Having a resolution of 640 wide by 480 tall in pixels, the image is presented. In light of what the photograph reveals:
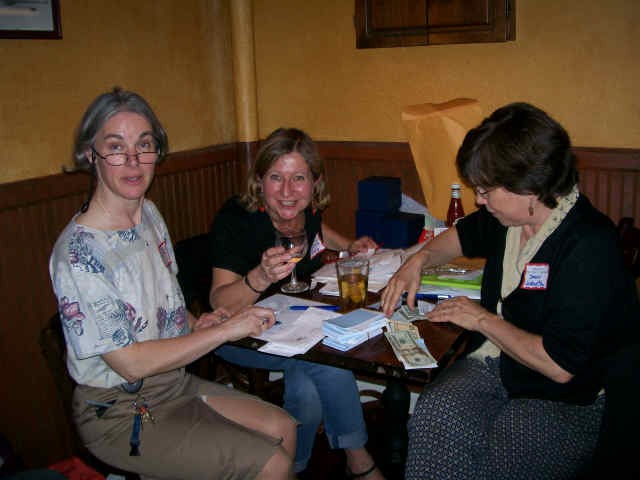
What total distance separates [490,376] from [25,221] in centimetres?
198

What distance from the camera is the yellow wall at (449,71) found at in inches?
108

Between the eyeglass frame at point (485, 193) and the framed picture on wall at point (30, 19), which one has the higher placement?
the framed picture on wall at point (30, 19)

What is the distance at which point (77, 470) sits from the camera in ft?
6.77

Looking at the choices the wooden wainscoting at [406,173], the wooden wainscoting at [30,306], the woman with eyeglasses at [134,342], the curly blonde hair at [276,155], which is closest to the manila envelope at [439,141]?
the wooden wainscoting at [406,173]

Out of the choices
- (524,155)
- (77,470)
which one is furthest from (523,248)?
(77,470)

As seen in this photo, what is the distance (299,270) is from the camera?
8.47ft

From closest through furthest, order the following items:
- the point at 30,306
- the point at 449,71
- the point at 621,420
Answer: the point at 621,420 → the point at 30,306 → the point at 449,71

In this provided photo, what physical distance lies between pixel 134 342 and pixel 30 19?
155 centimetres

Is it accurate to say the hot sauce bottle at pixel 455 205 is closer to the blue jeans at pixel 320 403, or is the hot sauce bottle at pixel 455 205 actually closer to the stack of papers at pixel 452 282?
the stack of papers at pixel 452 282

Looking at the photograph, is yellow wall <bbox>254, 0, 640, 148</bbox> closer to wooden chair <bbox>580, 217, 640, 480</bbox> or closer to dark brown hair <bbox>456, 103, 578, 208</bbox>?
dark brown hair <bbox>456, 103, 578, 208</bbox>

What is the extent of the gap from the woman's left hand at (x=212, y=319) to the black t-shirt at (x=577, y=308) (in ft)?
3.21

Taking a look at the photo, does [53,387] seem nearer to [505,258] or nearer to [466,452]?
[466,452]

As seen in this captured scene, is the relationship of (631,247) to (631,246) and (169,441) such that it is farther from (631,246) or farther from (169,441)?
(169,441)

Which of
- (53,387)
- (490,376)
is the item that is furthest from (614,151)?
(53,387)
